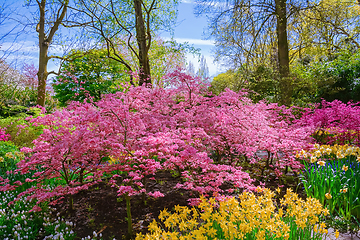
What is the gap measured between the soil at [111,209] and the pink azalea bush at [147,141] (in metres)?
0.26

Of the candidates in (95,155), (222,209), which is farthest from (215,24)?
→ (222,209)

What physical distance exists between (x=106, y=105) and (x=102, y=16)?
6690 mm

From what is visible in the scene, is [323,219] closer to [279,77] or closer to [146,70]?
A: [146,70]

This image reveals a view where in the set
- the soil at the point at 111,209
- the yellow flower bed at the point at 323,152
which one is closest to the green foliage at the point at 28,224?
the soil at the point at 111,209

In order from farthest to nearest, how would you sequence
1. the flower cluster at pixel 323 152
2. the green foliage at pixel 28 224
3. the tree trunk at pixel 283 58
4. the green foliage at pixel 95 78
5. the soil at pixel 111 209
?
the green foliage at pixel 95 78
the tree trunk at pixel 283 58
the soil at pixel 111 209
the green foliage at pixel 28 224
the flower cluster at pixel 323 152

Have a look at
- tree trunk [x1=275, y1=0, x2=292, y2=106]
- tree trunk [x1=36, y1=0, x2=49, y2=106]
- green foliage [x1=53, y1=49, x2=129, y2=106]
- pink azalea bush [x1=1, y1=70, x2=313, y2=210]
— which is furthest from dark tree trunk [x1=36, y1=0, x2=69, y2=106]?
tree trunk [x1=275, y1=0, x2=292, y2=106]

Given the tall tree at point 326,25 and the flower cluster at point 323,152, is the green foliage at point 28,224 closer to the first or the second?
the flower cluster at point 323,152

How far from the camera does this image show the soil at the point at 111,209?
309 centimetres

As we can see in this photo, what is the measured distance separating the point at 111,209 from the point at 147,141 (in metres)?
1.49

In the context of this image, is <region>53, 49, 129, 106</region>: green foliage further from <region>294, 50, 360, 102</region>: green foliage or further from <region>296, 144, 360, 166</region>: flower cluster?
<region>296, 144, 360, 166</region>: flower cluster

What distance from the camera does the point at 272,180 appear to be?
4633 mm

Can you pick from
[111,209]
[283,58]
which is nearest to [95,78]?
[283,58]

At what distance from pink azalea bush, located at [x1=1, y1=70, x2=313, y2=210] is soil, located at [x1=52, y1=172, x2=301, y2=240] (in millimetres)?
258

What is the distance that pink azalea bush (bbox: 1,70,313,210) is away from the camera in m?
3.00
